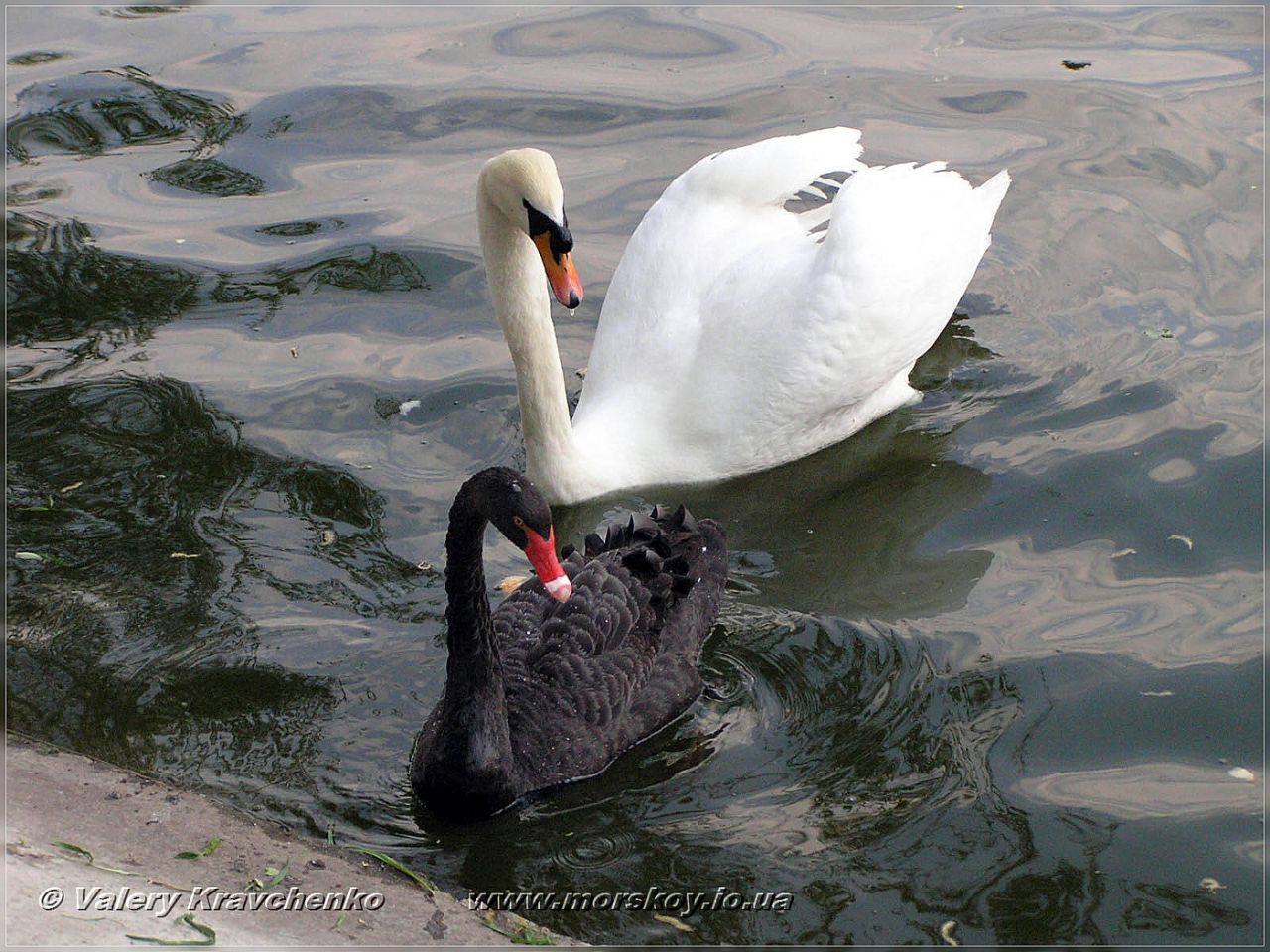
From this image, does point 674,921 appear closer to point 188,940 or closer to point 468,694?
point 468,694

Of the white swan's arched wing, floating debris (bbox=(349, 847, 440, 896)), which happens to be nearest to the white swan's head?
the white swan's arched wing

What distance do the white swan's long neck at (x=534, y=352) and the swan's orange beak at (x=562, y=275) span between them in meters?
0.26

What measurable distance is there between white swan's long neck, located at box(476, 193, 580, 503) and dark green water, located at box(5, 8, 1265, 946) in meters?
0.29

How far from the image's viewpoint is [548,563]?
14.7 ft

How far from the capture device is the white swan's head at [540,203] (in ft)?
18.7

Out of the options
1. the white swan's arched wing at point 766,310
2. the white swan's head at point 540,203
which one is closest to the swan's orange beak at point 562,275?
the white swan's head at point 540,203

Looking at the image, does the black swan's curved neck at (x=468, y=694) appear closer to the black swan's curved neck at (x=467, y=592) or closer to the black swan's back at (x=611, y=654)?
the black swan's curved neck at (x=467, y=592)

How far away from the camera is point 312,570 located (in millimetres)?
5758

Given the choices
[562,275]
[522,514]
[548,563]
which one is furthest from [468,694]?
[562,275]

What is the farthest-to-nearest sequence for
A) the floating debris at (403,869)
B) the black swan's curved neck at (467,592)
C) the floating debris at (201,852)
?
the black swan's curved neck at (467,592) < the floating debris at (403,869) < the floating debris at (201,852)

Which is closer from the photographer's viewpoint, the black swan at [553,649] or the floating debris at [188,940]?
the floating debris at [188,940]

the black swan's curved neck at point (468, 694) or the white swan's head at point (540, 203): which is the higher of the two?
the white swan's head at point (540, 203)

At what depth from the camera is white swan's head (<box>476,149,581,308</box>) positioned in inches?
225

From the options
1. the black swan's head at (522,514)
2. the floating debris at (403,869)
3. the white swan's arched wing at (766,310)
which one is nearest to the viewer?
the floating debris at (403,869)
